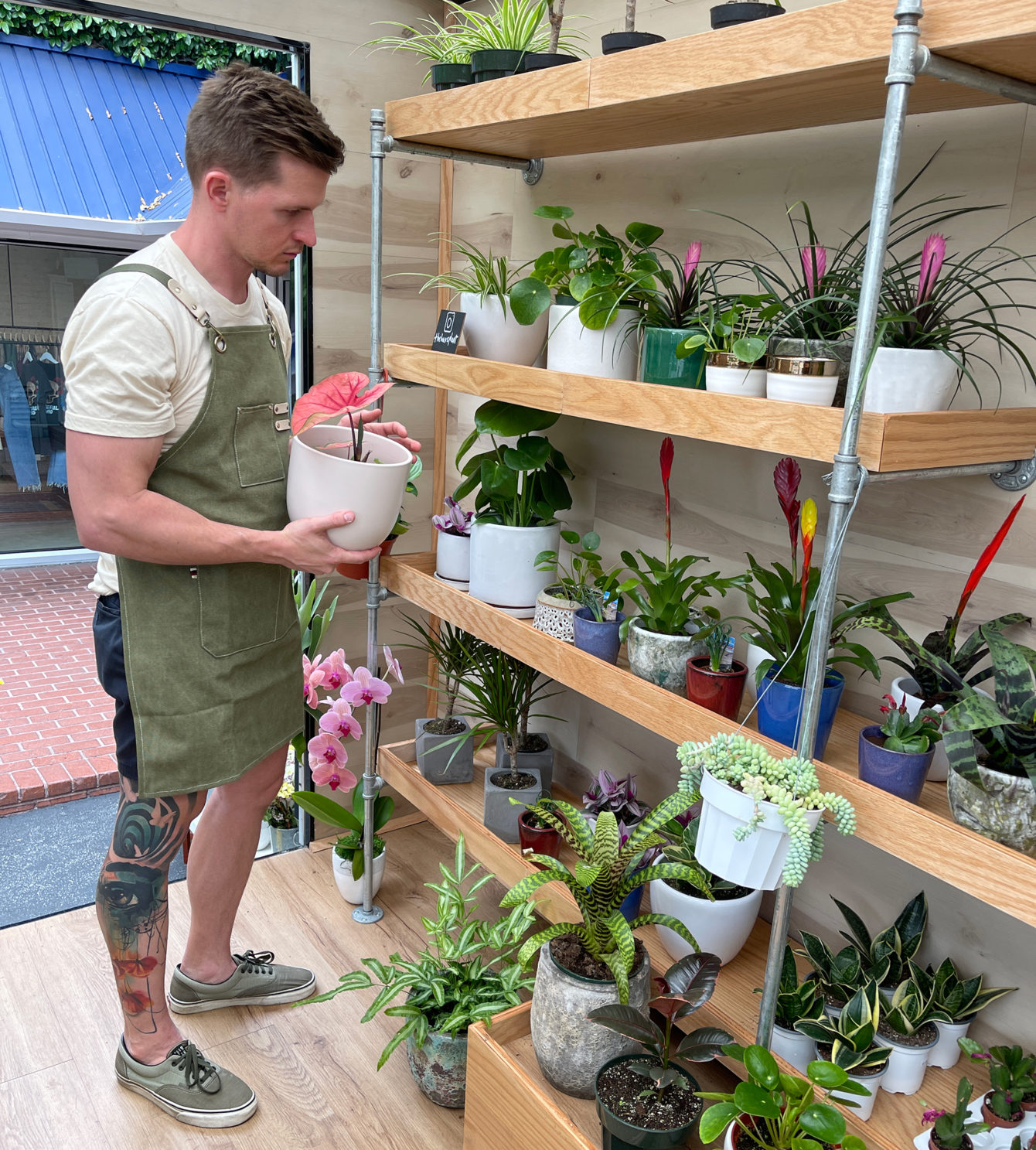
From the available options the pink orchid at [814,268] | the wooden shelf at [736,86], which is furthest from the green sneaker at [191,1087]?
the wooden shelf at [736,86]

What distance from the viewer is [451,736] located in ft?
7.36

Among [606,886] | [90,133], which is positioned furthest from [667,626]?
[90,133]

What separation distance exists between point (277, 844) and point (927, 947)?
5.97ft

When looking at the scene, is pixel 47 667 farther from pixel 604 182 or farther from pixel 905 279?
pixel 905 279

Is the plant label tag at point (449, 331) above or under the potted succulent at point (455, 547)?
above

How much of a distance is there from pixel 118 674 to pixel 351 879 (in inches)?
37.0

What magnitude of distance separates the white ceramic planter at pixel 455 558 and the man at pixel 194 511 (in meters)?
0.27

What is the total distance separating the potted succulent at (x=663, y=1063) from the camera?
1293mm

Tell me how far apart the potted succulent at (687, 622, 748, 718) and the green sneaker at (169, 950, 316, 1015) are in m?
1.21

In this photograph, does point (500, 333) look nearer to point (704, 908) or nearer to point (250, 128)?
point (250, 128)

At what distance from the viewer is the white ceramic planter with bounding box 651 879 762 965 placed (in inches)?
59.5

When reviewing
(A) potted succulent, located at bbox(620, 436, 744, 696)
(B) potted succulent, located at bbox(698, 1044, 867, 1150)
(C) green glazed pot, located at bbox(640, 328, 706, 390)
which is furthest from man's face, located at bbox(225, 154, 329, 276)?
(B) potted succulent, located at bbox(698, 1044, 867, 1150)

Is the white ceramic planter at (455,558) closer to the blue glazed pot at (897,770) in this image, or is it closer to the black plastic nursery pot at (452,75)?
the black plastic nursery pot at (452,75)

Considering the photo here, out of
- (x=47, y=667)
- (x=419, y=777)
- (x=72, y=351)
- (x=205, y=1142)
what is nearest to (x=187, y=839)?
(x=419, y=777)
